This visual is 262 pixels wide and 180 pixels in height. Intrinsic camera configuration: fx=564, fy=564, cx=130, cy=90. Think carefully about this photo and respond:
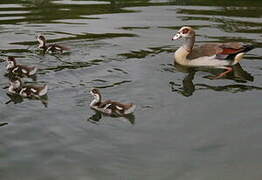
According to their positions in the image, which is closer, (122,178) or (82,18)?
(122,178)

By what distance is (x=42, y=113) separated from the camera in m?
9.13

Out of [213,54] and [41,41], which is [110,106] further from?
[41,41]

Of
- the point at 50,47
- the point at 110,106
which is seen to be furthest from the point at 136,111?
the point at 50,47

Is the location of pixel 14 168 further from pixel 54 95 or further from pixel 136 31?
pixel 136 31

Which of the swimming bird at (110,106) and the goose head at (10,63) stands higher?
the goose head at (10,63)

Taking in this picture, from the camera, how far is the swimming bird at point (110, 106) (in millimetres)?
8914

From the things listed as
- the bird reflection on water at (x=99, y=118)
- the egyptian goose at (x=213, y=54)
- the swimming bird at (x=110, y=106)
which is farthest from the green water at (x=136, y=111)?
the egyptian goose at (x=213, y=54)

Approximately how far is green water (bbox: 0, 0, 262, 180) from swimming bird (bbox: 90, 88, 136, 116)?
0.13 metres

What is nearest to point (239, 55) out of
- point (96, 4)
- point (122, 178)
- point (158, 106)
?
point (158, 106)

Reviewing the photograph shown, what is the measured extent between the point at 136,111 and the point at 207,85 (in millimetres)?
2100

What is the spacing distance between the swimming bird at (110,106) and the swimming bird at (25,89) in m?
0.88

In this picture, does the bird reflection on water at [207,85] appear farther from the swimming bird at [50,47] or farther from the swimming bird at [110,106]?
the swimming bird at [50,47]

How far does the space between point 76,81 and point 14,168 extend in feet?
11.6

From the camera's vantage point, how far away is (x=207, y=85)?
35.3ft
